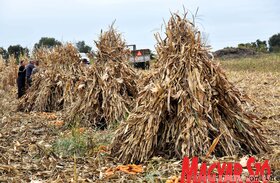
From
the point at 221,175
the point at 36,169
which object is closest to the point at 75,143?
the point at 36,169

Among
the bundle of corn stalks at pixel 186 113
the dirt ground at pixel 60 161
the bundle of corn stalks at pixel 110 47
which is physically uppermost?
the bundle of corn stalks at pixel 110 47

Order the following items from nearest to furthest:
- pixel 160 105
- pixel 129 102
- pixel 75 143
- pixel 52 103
A: pixel 160 105, pixel 75 143, pixel 129 102, pixel 52 103

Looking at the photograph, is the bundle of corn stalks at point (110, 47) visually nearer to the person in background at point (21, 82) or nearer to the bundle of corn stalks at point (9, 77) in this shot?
the person in background at point (21, 82)

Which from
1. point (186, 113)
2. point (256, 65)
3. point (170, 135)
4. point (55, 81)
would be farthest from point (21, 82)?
point (256, 65)

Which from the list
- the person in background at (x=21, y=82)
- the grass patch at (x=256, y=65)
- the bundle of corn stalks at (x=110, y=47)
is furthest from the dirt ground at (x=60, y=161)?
the grass patch at (x=256, y=65)

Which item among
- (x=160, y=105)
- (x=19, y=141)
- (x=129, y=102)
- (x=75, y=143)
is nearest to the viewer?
(x=160, y=105)

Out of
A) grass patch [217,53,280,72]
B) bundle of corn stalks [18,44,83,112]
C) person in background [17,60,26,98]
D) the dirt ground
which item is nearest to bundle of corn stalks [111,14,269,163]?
the dirt ground

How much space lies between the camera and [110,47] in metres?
9.22

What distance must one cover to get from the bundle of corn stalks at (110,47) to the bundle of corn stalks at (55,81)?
2338 mm

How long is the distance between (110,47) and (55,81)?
3.06 metres

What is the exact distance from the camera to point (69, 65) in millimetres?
11820

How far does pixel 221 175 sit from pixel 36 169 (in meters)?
2.23

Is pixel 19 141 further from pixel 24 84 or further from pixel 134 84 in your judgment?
pixel 24 84

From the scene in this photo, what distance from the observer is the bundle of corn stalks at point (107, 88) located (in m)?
8.61
